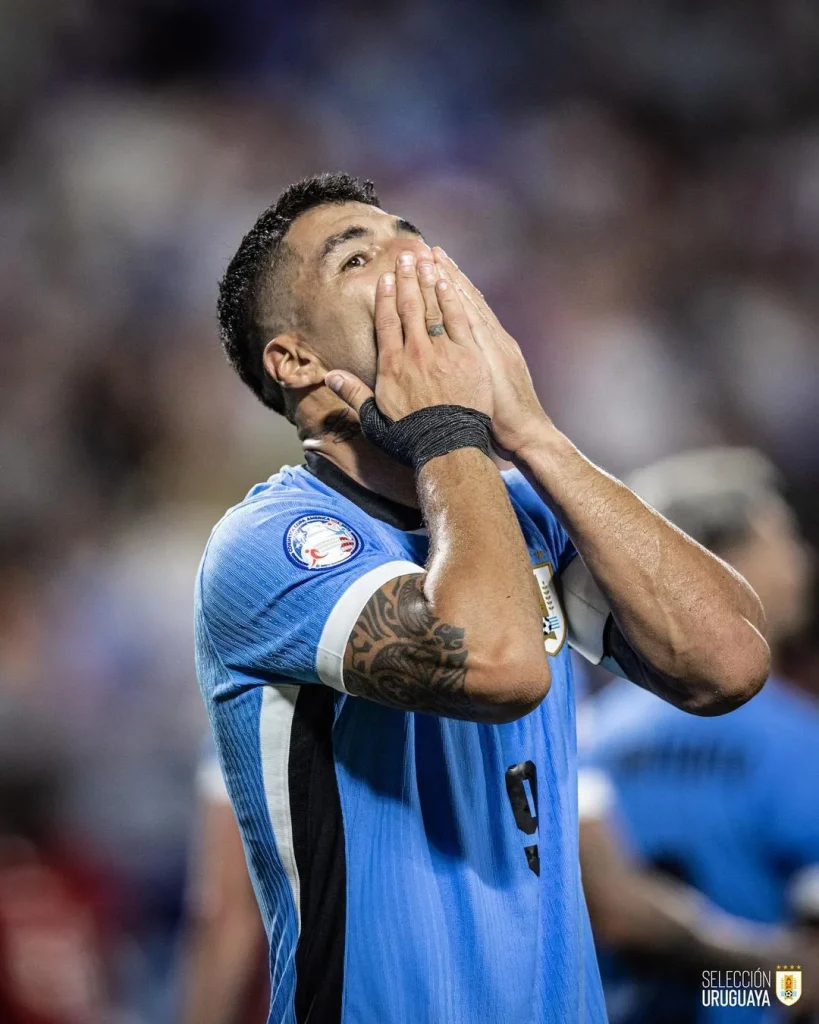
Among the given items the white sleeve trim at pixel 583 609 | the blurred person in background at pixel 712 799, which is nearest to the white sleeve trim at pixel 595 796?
Result: the blurred person in background at pixel 712 799

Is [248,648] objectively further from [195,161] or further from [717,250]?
[717,250]

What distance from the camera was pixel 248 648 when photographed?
1707mm

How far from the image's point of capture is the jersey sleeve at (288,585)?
1.59 meters

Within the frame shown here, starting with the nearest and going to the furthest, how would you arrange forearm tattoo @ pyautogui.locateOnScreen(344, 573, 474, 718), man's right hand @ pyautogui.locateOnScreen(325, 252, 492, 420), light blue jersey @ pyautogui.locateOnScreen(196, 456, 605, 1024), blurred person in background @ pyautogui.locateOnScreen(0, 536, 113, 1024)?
forearm tattoo @ pyautogui.locateOnScreen(344, 573, 474, 718)
light blue jersey @ pyautogui.locateOnScreen(196, 456, 605, 1024)
man's right hand @ pyautogui.locateOnScreen(325, 252, 492, 420)
blurred person in background @ pyautogui.locateOnScreen(0, 536, 113, 1024)

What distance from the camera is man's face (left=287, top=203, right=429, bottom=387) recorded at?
2.00m

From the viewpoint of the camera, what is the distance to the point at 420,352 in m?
1.82

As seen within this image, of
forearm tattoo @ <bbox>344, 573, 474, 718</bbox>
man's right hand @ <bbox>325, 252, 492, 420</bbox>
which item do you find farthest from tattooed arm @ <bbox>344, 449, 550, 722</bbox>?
man's right hand @ <bbox>325, 252, 492, 420</bbox>

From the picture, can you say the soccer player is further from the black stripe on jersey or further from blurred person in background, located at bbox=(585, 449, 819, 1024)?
blurred person in background, located at bbox=(585, 449, 819, 1024)

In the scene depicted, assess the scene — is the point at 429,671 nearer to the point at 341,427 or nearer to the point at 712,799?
the point at 341,427

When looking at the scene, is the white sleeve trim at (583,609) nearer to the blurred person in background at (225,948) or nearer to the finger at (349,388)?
the finger at (349,388)

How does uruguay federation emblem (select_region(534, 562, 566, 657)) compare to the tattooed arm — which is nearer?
the tattooed arm

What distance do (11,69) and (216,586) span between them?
338cm

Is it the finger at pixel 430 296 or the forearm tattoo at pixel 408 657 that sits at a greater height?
the finger at pixel 430 296

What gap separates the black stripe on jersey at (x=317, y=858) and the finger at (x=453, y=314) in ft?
2.22
